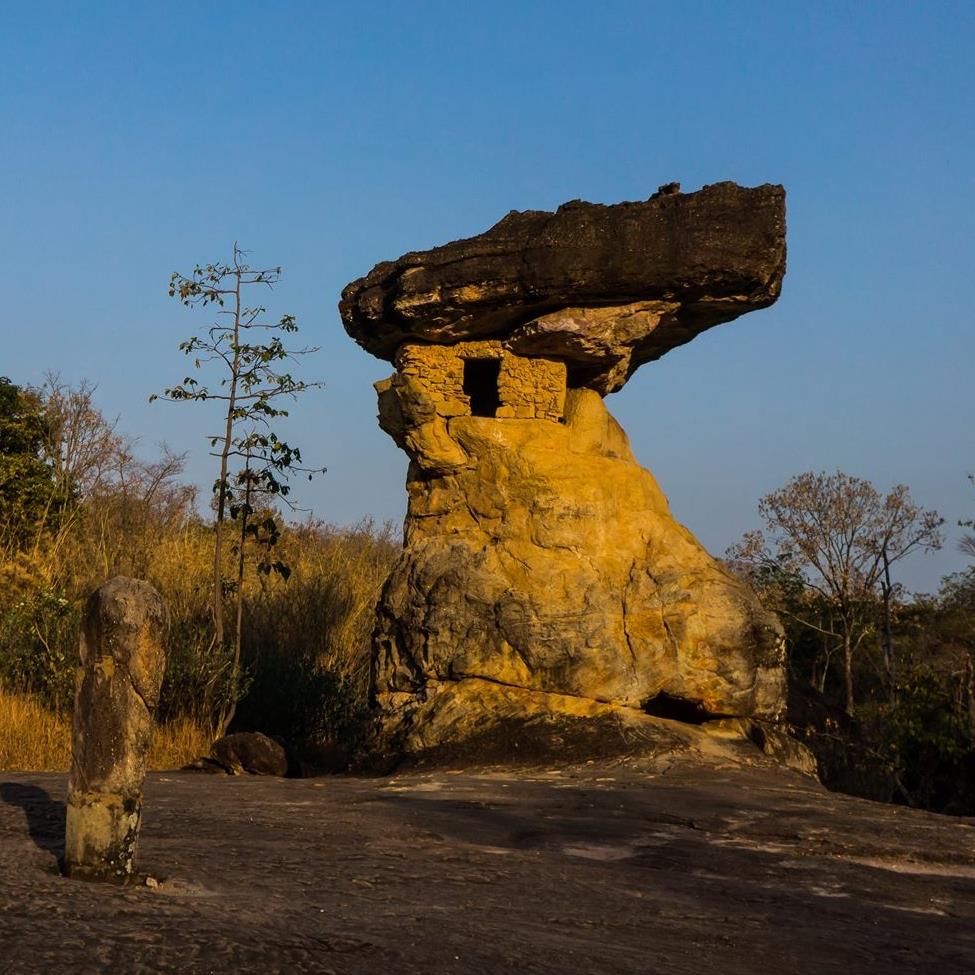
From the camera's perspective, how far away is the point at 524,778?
28.3 ft

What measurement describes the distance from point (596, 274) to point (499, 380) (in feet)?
3.87

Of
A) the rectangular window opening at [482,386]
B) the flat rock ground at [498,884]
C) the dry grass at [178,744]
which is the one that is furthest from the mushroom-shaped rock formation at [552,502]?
the dry grass at [178,744]

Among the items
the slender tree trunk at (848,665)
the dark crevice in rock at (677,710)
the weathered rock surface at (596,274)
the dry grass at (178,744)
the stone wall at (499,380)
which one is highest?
the weathered rock surface at (596,274)

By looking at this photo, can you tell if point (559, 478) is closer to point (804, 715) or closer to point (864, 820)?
point (864, 820)

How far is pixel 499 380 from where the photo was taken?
10492 mm

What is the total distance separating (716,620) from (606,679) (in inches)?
39.0

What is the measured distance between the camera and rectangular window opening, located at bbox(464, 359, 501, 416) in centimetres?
1130

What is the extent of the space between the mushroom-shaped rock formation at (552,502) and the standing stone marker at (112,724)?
4803mm

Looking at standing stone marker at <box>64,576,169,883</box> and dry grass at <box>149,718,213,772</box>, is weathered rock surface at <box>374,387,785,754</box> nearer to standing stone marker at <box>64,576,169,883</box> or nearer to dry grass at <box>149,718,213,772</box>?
dry grass at <box>149,718,213,772</box>

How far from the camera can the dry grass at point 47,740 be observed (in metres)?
10.2

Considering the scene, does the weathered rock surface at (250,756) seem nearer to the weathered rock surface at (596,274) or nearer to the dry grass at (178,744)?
the dry grass at (178,744)

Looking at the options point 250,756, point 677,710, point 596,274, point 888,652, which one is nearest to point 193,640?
point 250,756

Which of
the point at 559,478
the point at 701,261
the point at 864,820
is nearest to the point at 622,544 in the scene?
the point at 559,478

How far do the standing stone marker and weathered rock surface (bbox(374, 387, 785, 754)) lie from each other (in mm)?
4832
